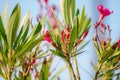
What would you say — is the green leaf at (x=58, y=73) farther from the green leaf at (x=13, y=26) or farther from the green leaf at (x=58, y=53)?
the green leaf at (x=13, y=26)

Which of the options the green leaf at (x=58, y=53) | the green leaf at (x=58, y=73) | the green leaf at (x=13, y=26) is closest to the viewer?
the green leaf at (x=13, y=26)

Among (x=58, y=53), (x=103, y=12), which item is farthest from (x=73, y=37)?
(x=103, y=12)

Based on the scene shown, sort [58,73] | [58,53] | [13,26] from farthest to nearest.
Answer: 1. [58,73]
2. [58,53]
3. [13,26]

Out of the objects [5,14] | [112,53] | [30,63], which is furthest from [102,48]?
[5,14]

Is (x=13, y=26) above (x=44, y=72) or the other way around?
above

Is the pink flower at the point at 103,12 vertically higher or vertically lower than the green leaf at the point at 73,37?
higher

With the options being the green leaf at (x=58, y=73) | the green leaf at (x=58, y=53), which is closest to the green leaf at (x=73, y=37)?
the green leaf at (x=58, y=53)

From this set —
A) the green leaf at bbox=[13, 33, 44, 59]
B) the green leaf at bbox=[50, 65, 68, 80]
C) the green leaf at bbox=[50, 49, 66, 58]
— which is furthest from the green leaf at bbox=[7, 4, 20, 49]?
the green leaf at bbox=[50, 65, 68, 80]

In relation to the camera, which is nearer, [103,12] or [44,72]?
[44,72]

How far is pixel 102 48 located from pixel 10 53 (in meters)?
0.36

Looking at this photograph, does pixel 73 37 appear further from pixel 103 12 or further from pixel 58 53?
pixel 103 12

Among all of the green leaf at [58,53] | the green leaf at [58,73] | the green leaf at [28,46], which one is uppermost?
the green leaf at [28,46]

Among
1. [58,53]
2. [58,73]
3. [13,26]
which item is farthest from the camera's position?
[58,73]

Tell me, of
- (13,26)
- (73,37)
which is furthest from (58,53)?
(13,26)
